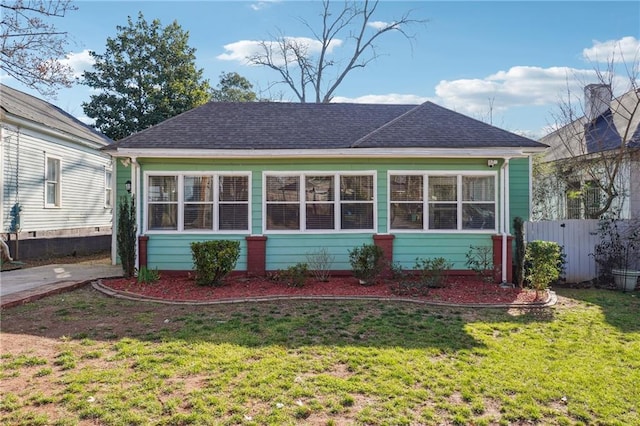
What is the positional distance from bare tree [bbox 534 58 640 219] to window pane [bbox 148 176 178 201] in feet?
36.1

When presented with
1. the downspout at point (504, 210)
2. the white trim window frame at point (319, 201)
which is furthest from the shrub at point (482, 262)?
the white trim window frame at point (319, 201)

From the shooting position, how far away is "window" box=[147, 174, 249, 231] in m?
9.22

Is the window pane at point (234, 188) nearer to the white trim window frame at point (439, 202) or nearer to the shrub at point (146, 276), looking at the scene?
the shrub at point (146, 276)

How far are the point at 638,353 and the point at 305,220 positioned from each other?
6.41 metres

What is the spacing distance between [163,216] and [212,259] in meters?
2.23

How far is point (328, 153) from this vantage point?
8984 mm

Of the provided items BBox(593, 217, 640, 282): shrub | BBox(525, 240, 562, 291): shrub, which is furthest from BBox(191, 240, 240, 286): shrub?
BBox(593, 217, 640, 282): shrub

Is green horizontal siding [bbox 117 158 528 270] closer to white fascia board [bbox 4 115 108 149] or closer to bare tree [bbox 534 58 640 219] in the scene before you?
bare tree [bbox 534 58 640 219]

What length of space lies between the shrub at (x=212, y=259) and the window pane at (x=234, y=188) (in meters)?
1.55

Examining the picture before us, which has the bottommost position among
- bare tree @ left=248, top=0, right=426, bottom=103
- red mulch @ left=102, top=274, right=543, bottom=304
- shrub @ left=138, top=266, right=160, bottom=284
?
red mulch @ left=102, top=274, right=543, bottom=304

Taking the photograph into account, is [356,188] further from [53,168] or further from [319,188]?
[53,168]

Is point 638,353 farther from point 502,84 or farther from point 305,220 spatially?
point 502,84

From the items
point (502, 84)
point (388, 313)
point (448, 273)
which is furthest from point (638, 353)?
point (502, 84)

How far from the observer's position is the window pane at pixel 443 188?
927 cm
